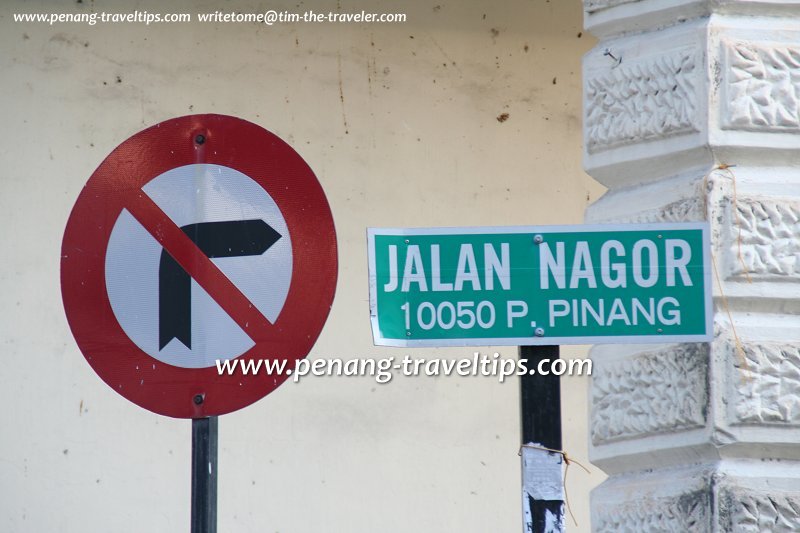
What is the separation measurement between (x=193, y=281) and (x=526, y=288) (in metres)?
1.20

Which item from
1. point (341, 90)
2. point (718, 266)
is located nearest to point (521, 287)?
point (718, 266)

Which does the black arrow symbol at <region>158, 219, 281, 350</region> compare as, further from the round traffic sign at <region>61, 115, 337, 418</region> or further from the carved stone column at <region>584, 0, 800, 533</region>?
the carved stone column at <region>584, 0, 800, 533</region>

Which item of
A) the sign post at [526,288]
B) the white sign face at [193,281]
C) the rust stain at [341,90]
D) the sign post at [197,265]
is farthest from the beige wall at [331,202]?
the sign post at [526,288]

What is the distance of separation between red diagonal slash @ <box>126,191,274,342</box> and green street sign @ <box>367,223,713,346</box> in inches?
39.0

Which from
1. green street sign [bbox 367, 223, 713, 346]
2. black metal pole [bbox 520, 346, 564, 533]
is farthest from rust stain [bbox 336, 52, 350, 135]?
black metal pole [bbox 520, 346, 564, 533]

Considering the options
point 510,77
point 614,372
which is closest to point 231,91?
point 510,77

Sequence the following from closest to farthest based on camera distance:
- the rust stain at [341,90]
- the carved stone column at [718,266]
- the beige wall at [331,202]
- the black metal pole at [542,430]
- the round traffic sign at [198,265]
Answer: the black metal pole at [542,430]
the carved stone column at [718,266]
the round traffic sign at [198,265]
the beige wall at [331,202]
the rust stain at [341,90]

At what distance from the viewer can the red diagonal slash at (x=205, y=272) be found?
11.5 feet

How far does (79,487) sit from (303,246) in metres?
1.21

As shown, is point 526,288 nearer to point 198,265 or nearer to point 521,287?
point 521,287

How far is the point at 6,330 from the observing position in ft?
14.5

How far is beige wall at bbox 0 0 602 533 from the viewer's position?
4406 millimetres

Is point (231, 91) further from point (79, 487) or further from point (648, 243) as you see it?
point (648, 243)

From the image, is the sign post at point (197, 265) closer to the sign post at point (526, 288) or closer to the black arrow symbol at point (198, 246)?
the black arrow symbol at point (198, 246)
